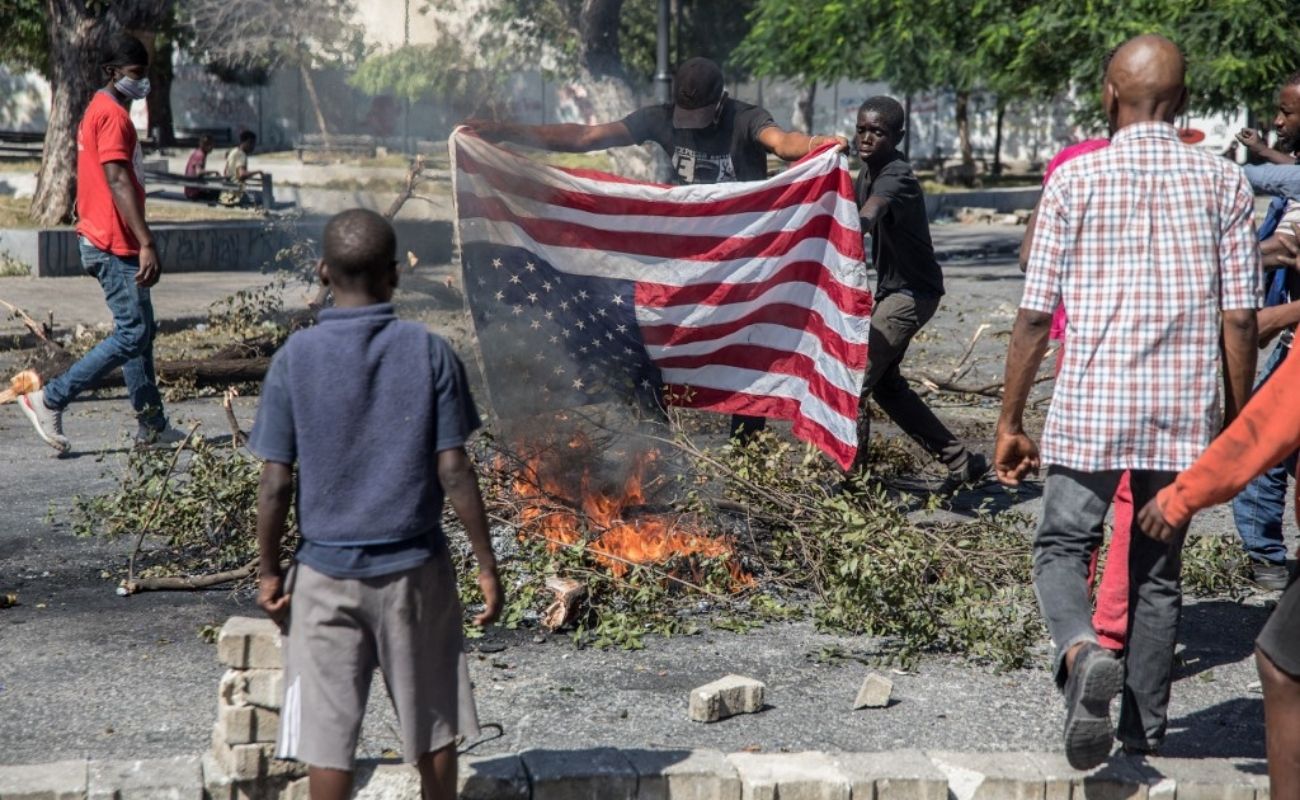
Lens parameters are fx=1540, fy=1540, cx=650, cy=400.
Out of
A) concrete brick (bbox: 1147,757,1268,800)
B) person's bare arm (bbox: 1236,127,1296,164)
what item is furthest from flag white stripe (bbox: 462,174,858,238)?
concrete brick (bbox: 1147,757,1268,800)

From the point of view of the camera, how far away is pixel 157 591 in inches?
227

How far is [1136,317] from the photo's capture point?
4.04 metres

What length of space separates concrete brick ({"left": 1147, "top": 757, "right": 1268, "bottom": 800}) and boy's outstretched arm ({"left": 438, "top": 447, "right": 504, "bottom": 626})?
73.0 inches

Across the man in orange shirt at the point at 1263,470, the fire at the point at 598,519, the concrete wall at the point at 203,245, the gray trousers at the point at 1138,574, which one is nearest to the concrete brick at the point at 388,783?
the gray trousers at the point at 1138,574

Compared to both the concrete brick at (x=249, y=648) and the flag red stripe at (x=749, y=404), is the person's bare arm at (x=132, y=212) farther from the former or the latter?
the concrete brick at (x=249, y=648)

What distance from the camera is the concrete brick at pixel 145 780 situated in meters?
3.77

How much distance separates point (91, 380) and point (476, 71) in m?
6.13

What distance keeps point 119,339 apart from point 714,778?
516cm

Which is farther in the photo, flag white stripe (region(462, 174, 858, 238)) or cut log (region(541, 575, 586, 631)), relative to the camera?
flag white stripe (region(462, 174, 858, 238))

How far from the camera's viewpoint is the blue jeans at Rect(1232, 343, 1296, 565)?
5.86 metres

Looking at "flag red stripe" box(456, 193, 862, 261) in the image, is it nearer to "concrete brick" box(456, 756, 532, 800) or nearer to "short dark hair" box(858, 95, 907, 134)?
"short dark hair" box(858, 95, 907, 134)

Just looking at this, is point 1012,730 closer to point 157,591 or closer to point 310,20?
point 157,591

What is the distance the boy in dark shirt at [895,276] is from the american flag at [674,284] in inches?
9.9

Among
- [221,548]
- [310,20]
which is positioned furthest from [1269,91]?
[221,548]
